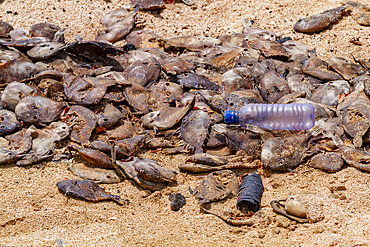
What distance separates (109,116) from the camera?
4512 millimetres

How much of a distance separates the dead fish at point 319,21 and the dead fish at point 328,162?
3083mm

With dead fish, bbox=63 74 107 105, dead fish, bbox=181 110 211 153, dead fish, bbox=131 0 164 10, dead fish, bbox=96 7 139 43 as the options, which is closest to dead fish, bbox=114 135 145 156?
Answer: dead fish, bbox=181 110 211 153

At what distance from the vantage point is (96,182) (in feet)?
12.5

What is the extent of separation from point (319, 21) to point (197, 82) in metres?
2.71

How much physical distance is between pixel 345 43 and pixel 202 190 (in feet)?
13.0

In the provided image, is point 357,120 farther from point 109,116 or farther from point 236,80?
point 109,116

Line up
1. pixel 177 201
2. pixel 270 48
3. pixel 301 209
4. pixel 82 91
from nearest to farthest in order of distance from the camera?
pixel 301 209 → pixel 177 201 → pixel 82 91 → pixel 270 48

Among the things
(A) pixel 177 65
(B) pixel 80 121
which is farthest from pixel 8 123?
(A) pixel 177 65

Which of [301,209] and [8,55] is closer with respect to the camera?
[301,209]

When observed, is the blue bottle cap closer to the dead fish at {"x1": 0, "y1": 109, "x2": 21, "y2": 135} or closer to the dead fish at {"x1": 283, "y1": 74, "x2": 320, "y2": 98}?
the dead fish at {"x1": 283, "y1": 74, "x2": 320, "y2": 98}

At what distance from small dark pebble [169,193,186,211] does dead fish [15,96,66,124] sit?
1.86 m

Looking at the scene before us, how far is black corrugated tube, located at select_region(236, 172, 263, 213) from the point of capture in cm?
347

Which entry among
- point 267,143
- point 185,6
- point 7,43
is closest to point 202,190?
point 267,143

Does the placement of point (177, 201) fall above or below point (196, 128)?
below
